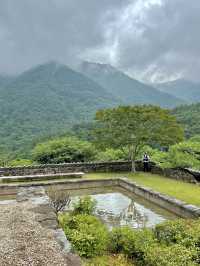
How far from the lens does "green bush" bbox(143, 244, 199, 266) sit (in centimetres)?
413

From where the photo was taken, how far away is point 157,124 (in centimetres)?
1545

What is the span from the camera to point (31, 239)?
4262 millimetres

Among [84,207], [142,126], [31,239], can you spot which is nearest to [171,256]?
[31,239]

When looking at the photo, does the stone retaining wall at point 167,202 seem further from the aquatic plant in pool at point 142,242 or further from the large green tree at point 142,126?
the large green tree at point 142,126

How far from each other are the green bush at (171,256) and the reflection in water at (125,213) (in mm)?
3015

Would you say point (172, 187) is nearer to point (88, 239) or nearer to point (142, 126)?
point (142, 126)

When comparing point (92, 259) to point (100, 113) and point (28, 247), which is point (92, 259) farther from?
point (100, 113)

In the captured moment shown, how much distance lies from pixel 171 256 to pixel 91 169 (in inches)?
512

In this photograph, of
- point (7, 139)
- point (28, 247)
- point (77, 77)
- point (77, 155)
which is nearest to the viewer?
point (28, 247)

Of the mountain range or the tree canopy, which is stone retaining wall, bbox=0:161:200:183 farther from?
the mountain range

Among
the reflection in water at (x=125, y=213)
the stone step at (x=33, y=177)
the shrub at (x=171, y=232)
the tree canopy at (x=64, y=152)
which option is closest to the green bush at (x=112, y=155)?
the tree canopy at (x=64, y=152)

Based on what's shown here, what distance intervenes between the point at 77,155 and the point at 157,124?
756 cm

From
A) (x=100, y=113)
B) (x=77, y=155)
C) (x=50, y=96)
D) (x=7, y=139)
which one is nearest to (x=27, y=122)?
(x=7, y=139)

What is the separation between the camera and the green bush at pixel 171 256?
13.5ft
